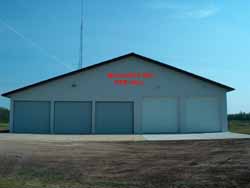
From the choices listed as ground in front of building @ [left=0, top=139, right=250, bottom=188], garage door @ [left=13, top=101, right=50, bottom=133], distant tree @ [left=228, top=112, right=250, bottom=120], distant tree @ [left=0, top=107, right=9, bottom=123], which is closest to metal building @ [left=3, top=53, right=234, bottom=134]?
garage door @ [left=13, top=101, right=50, bottom=133]

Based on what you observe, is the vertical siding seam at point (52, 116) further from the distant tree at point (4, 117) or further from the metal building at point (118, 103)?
the distant tree at point (4, 117)

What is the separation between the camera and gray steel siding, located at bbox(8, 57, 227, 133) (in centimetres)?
2584

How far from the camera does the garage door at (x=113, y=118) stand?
84.3ft

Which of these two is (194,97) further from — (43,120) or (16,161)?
(16,161)

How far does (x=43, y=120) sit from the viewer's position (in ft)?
84.8

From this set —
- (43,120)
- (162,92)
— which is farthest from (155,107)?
(43,120)

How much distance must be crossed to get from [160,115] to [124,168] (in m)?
15.6

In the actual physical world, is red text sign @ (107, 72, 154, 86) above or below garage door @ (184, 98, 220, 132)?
above

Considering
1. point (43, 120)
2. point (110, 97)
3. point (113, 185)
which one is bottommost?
point (113, 185)

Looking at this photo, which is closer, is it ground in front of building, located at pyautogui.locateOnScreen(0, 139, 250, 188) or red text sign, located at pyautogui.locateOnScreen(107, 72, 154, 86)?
ground in front of building, located at pyautogui.locateOnScreen(0, 139, 250, 188)

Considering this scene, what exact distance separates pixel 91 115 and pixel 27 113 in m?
4.55

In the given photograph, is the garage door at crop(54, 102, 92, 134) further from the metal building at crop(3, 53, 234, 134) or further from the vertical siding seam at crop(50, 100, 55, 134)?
the vertical siding seam at crop(50, 100, 55, 134)

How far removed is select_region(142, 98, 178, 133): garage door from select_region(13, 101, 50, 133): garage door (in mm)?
6915

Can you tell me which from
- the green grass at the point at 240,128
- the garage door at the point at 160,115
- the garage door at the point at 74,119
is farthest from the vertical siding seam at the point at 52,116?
the green grass at the point at 240,128
